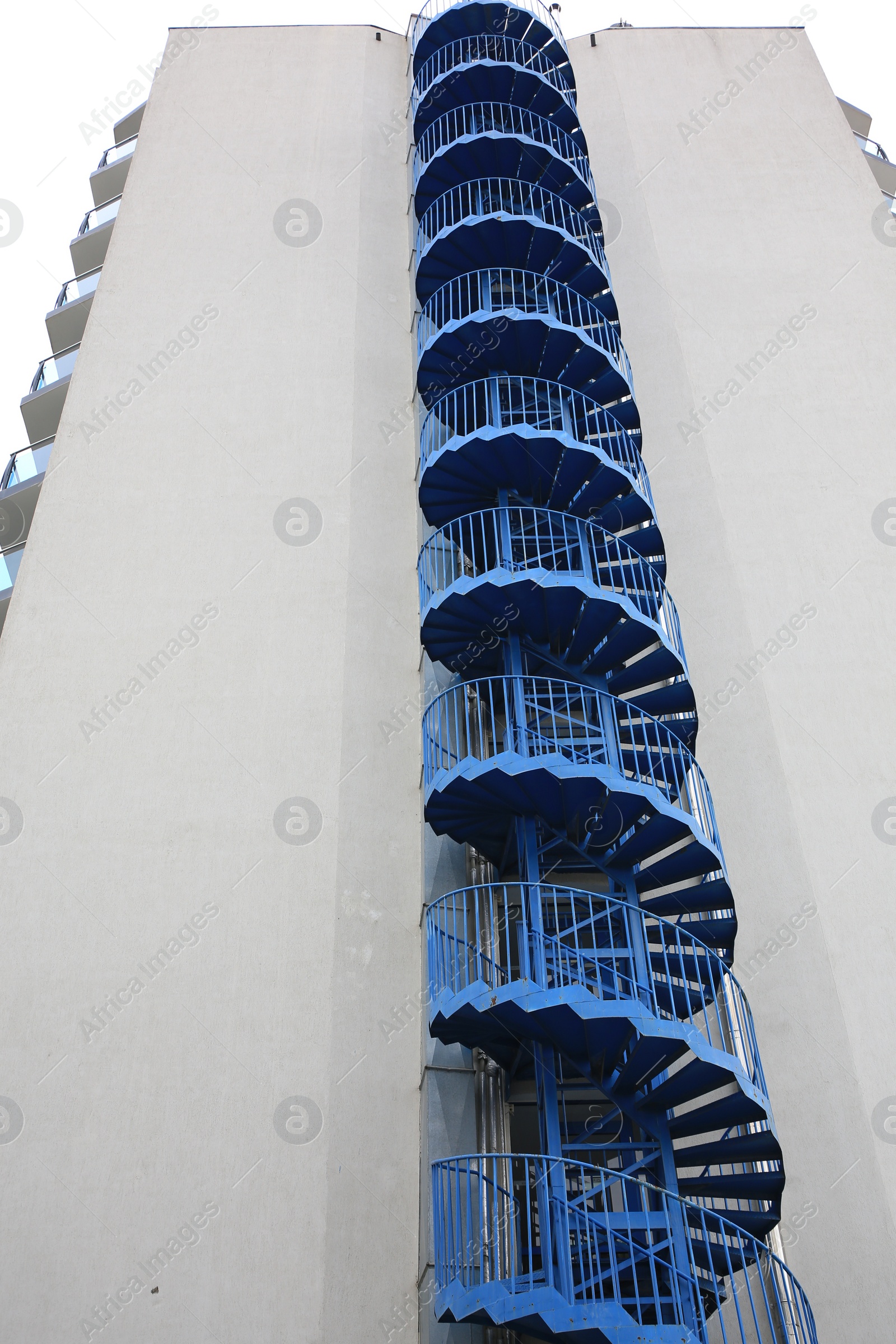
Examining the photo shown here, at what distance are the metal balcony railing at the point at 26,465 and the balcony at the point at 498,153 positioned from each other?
677 centimetres

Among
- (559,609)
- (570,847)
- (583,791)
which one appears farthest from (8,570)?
(583,791)

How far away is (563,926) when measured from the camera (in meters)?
10.9

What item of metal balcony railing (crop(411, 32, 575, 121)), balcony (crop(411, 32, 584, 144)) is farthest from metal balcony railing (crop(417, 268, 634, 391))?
metal balcony railing (crop(411, 32, 575, 121))

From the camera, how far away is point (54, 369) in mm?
17766

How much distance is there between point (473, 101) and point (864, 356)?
725cm

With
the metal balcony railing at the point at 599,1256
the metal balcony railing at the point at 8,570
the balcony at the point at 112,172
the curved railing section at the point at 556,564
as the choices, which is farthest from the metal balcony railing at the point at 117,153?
the metal balcony railing at the point at 599,1256

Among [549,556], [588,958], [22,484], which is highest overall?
[22,484]

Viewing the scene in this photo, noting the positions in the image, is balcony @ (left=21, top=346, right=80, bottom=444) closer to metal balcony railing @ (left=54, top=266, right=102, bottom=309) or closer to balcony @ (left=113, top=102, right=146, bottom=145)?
metal balcony railing @ (left=54, top=266, right=102, bottom=309)

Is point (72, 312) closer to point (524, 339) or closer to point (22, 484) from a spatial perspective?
point (22, 484)

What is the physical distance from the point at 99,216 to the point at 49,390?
16.1ft

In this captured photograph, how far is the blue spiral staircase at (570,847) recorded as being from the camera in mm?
8578

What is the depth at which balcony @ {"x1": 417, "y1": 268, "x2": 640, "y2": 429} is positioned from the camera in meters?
13.5

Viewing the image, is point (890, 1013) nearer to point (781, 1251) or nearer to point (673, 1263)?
point (781, 1251)

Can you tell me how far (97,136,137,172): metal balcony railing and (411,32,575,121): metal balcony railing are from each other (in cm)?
608
